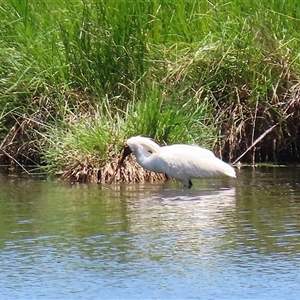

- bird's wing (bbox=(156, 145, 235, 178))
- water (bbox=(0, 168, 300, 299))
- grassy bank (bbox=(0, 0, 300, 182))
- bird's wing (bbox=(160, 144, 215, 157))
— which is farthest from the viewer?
grassy bank (bbox=(0, 0, 300, 182))

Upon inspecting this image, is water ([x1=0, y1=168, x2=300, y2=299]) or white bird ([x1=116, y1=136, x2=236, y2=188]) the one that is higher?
white bird ([x1=116, y1=136, x2=236, y2=188])

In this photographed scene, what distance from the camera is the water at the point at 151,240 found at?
21.6 ft

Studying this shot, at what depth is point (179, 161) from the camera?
1057cm

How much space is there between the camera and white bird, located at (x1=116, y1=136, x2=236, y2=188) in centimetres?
1057

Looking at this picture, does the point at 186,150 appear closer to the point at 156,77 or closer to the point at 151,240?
the point at 156,77

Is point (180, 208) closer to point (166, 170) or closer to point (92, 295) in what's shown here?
point (166, 170)

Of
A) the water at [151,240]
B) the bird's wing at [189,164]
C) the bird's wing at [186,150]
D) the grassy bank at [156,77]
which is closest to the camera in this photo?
the water at [151,240]

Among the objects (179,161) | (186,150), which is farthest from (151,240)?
(186,150)

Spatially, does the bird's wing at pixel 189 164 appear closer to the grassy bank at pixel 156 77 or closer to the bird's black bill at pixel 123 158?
the bird's black bill at pixel 123 158

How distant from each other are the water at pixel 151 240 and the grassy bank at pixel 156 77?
109 cm

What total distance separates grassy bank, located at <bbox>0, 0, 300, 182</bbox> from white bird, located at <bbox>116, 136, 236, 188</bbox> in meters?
0.89

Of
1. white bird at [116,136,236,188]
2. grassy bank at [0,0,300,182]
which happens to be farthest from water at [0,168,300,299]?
grassy bank at [0,0,300,182]

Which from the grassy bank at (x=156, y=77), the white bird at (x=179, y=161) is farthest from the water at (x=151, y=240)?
the grassy bank at (x=156, y=77)

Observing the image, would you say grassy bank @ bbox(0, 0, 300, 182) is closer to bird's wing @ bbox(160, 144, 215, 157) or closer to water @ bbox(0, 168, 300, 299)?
bird's wing @ bbox(160, 144, 215, 157)
